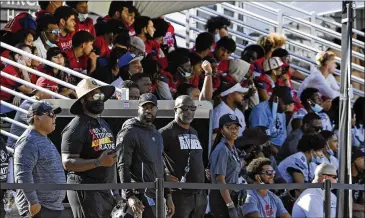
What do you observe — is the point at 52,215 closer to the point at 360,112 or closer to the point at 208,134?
the point at 208,134

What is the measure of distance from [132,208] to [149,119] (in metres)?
0.97

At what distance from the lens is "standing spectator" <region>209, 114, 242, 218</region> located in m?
11.7

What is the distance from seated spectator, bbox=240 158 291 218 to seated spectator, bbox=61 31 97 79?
223 centimetres

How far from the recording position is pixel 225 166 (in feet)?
40.0

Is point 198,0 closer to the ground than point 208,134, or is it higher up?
higher up

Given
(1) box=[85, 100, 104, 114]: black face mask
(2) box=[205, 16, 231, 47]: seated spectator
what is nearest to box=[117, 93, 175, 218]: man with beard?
(1) box=[85, 100, 104, 114]: black face mask

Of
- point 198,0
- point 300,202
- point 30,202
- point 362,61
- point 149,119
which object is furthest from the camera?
point 362,61

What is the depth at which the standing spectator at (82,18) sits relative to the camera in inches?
567

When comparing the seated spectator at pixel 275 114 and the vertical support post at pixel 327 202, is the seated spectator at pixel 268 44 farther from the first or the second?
the vertical support post at pixel 327 202

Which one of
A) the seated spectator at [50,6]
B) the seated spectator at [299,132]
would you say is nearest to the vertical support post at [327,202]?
the seated spectator at [299,132]

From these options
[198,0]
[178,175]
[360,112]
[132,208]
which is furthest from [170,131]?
[360,112]

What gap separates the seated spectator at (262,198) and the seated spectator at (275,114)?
1.70 meters

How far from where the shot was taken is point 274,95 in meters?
15.2

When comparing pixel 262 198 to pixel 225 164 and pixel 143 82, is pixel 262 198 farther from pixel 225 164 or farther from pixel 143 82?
pixel 143 82
